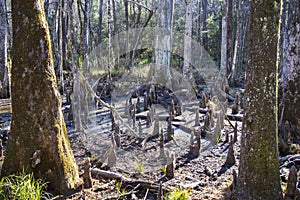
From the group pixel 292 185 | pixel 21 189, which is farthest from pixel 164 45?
pixel 21 189

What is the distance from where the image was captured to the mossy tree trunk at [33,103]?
12.1 ft

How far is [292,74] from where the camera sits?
6.16 metres

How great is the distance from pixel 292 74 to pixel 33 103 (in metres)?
4.82

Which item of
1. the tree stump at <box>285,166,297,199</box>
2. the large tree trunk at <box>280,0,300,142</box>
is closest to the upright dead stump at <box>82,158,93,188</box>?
the tree stump at <box>285,166,297,199</box>

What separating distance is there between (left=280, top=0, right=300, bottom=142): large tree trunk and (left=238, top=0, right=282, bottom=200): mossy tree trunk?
295cm

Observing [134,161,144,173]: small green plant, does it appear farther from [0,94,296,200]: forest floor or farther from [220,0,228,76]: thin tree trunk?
[220,0,228,76]: thin tree trunk

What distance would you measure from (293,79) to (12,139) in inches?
200

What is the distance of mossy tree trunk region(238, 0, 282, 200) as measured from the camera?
10.4ft

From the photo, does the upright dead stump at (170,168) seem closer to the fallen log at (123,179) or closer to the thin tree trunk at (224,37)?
the fallen log at (123,179)

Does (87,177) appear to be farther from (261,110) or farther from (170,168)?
Result: (261,110)

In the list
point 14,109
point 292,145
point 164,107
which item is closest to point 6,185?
point 14,109

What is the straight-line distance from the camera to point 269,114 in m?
3.31

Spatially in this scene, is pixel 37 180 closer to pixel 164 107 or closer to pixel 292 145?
pixel 292 145

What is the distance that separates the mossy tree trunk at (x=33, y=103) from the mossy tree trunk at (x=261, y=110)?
2.19m
